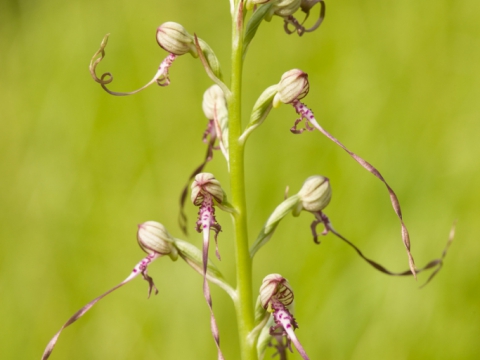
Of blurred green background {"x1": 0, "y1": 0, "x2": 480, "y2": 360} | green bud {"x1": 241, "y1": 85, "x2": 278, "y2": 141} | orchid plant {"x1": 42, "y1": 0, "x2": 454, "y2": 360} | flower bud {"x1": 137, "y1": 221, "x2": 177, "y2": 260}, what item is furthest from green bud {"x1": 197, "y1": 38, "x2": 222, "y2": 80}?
blurred green background {"x1": 0, "y1": 0, "x2": 480, "y2": 360}

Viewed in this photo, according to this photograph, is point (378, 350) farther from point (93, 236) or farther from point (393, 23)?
point (393, 23)

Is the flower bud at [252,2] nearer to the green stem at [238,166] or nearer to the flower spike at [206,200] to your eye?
the green stem at [238,166]

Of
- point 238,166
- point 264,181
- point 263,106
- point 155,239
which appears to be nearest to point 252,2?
point 263,106

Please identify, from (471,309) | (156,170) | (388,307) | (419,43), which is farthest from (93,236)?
(419,43)

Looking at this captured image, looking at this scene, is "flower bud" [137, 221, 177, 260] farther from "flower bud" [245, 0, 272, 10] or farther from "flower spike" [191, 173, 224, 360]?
"flower bud" [245, 0, 272, 10]

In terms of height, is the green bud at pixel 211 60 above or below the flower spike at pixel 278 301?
above

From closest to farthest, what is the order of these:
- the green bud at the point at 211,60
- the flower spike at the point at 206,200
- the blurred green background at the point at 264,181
Answer: the flower spike at the point at 206,200, the green bud at the point at 211,60, the blurred green background at the point at 264,181

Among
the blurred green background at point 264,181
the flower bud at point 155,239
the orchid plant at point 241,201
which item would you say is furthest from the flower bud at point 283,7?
the blurred green background at point 264,181
